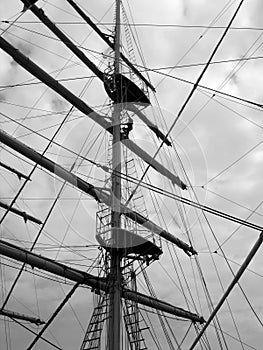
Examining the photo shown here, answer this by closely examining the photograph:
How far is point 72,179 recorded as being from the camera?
1342 centimetres

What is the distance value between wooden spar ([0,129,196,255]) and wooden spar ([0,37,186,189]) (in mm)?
1815

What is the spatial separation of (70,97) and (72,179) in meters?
2.75

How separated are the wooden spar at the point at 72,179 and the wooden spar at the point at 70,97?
181 cm

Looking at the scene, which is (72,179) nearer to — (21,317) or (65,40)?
(65,40)

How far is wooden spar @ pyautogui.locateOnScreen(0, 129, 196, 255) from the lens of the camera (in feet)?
40.7

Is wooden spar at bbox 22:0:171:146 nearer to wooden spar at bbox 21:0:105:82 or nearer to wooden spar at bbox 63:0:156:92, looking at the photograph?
wooden spar at bbox 21:0:105:82

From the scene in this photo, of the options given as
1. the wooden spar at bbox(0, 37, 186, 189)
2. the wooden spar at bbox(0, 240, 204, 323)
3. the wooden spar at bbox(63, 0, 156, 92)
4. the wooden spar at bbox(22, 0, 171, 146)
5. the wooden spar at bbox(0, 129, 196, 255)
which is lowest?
the wooden spar at bbox(0, 240, 204, 323)

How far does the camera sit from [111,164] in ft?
49.5

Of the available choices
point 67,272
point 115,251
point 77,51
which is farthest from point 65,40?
point 67,272

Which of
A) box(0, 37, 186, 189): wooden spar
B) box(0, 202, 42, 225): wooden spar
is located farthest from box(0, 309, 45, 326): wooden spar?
box(0, 37, 186, 189): wooden spar

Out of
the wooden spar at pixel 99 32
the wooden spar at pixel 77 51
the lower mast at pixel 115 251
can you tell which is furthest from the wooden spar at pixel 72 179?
the wooden spar at pixel 99 32

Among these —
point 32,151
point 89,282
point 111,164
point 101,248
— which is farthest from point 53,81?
point 89,282

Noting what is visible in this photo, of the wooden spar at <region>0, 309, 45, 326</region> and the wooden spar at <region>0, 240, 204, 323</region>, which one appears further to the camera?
the wooden spar at <region>0, 309, 45, 326</region>

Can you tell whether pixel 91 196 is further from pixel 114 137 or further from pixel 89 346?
pixel 89 346
